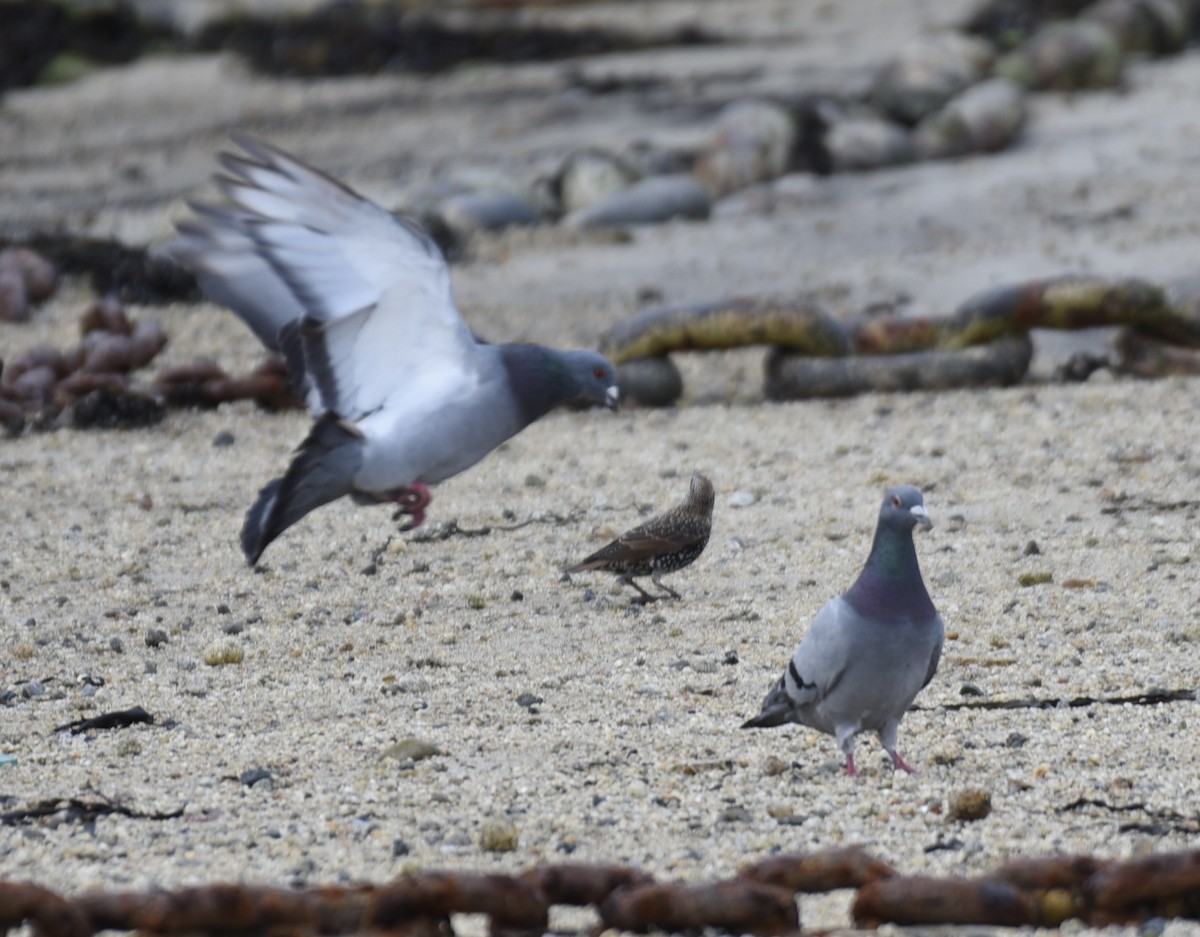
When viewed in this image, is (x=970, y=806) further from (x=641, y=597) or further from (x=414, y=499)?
(x=414, y=499)

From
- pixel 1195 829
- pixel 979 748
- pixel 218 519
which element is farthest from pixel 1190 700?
pixel 218 519

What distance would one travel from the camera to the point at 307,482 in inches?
210

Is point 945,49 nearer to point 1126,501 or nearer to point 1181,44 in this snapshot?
point 1181,44

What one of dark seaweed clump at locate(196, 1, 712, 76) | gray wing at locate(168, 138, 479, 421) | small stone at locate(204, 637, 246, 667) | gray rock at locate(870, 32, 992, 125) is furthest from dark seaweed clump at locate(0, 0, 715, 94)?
small stone at locate(204, 637, 246, 667)

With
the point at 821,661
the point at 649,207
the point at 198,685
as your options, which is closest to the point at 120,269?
the point at 649,207

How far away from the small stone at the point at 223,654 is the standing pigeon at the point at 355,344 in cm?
25

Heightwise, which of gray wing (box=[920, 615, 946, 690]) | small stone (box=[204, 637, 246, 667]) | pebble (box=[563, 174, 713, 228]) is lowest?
pebble (box=[563, 174, 713, 228])

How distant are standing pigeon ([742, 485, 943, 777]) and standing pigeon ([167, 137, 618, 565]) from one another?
1571mm

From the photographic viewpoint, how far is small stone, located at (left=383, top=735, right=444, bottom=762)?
4.21 m

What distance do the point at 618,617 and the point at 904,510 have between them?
5.08ft

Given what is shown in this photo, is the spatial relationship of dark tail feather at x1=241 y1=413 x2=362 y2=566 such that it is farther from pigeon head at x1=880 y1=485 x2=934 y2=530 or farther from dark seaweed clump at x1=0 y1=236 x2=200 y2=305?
dark seaweed clump at x1=0 y1=236 x2=200 y2=305

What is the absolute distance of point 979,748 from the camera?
167 inches

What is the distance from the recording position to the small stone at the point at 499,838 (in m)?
3.62

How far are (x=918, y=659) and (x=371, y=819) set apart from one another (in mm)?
1243
